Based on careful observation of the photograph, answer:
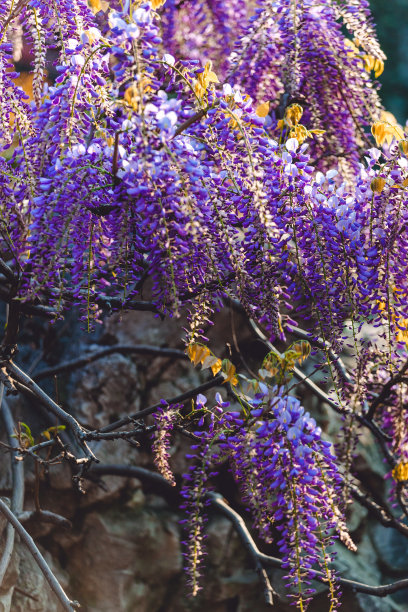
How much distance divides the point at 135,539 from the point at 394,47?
7.47ft

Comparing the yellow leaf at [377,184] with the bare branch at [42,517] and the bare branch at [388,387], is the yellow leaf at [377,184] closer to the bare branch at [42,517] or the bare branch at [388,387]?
the bare branch at [388,387]

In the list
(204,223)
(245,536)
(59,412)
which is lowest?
(245,536)

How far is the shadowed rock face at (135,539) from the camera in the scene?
A: 1.78 metres

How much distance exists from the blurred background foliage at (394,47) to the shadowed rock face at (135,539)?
5.19 feet

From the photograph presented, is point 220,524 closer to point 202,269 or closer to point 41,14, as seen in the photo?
point 202,269

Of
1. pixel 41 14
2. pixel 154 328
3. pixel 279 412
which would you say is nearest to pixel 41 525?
pixel 154 328

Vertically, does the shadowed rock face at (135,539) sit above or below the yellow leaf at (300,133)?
below

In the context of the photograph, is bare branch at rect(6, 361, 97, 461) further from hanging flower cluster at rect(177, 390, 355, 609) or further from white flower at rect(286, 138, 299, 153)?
white flower at rect(286, 138, 299, 153)

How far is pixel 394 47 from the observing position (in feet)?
9.11

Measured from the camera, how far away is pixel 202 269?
3.90 ft

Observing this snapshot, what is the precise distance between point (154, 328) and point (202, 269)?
83cm

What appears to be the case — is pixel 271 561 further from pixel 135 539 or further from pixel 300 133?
pixel 300 133

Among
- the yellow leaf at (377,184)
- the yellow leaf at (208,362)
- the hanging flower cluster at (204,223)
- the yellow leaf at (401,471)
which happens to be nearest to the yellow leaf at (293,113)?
the hanging flower cluster at (204,223)

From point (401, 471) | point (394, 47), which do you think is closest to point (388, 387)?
point (401, 471)
